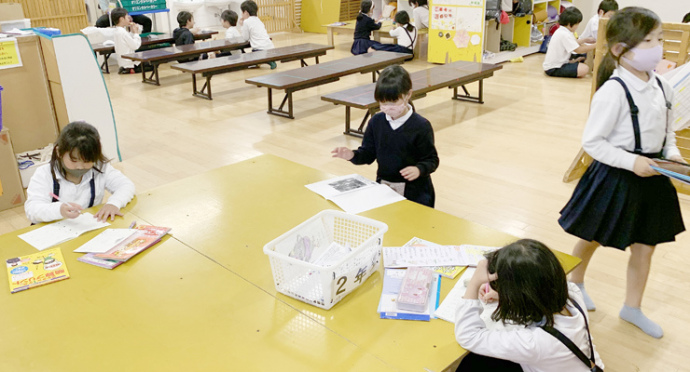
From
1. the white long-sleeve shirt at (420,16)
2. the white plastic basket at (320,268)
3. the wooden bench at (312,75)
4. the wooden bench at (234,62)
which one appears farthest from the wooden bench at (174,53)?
the white plastic basket at (320,268)

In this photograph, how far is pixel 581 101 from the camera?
657 centimetres

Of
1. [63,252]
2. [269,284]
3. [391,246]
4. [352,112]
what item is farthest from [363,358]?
[352,112]

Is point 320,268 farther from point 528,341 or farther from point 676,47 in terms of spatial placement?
point 676,47

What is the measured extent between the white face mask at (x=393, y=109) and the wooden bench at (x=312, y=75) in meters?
3.28

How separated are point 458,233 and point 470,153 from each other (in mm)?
2941

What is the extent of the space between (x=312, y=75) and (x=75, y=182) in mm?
4036

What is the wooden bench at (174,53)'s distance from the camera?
741 centimetres

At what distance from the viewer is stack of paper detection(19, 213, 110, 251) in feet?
7.22

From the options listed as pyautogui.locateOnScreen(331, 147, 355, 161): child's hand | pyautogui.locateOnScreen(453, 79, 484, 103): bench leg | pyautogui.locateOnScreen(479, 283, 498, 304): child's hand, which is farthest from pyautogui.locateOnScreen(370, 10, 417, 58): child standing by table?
pyautogui.locateOnScreen(479, 283, 498, 304): child's hand

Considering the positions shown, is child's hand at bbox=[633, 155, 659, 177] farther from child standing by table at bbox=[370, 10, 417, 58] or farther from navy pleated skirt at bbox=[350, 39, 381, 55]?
navy pleated skirt at bbox=[350, 39, 381, 55]

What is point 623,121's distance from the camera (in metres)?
2.25

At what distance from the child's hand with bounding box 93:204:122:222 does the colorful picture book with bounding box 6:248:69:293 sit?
10.6 inches

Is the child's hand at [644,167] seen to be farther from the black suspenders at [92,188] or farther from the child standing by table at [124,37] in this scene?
the child standing by table at [124,37]

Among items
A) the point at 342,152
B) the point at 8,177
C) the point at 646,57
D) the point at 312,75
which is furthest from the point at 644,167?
the point at 312,75
